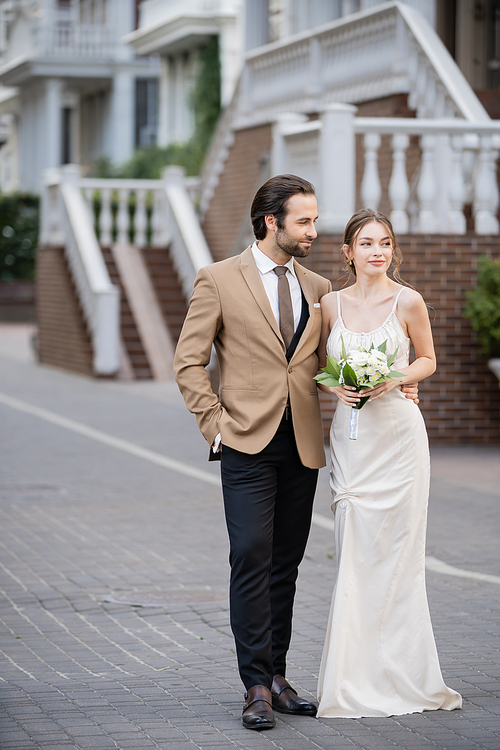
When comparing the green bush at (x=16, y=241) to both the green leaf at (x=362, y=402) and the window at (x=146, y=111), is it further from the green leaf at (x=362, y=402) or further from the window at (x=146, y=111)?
the green leaf at (x=362, y=402)

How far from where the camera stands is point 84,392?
1834 cm

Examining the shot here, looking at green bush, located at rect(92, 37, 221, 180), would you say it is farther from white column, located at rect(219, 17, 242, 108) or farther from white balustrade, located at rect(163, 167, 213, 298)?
white balustrade, located at rect(163, 167, 213, 298)

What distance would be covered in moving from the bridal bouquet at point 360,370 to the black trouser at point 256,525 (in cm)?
27

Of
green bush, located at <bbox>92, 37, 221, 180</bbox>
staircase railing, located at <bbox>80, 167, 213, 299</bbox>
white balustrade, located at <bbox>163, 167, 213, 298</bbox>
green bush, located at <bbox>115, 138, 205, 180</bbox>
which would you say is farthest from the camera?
green bush, located at <bbox>92, 37, 221, 180</bbox>

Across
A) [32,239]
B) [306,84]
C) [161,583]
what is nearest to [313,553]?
[161,583]

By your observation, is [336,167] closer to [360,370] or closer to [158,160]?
[360,370]

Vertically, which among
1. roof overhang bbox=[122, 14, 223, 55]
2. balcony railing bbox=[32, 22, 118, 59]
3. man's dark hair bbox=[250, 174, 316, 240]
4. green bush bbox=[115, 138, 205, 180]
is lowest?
man's dark hair bbox=[250, 174, 316, 240]

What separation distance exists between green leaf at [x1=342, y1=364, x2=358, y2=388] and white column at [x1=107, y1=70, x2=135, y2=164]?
38.0 m

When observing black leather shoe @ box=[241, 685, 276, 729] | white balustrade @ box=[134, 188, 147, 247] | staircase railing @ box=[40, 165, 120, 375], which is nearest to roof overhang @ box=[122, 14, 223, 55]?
staircase railing @ box=[40, 165, 120, 375]

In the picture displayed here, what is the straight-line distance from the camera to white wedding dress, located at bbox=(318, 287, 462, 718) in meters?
4.93

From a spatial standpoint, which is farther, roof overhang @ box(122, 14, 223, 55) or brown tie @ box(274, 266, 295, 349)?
roof overhang @ box(122, 14, 223, 55)

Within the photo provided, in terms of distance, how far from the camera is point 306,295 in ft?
16.6

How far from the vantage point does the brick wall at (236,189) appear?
67.5 ft

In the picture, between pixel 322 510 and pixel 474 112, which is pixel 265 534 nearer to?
pixel 322 510
